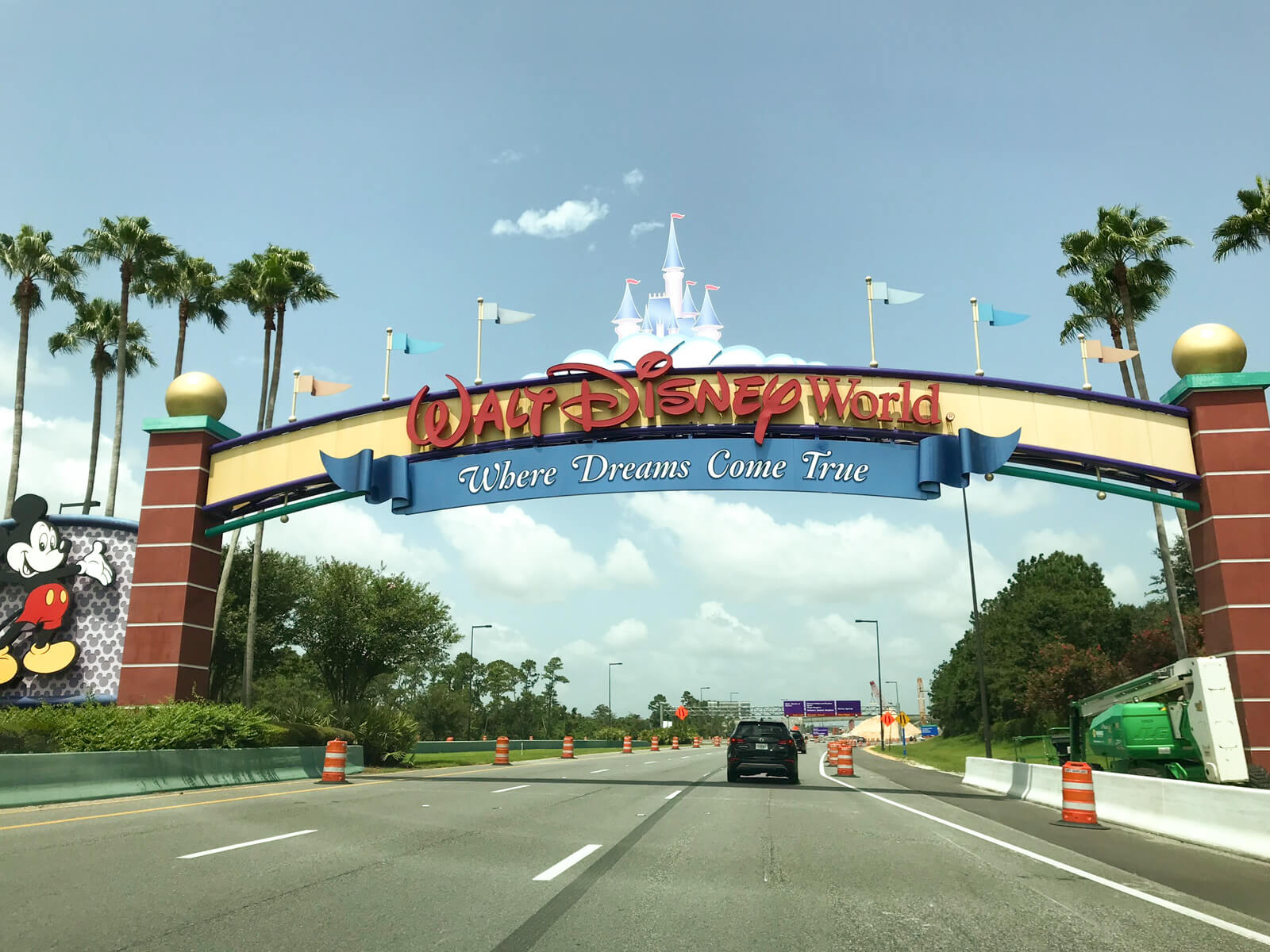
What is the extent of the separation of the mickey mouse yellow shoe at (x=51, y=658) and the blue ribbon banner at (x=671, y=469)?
8765 mm

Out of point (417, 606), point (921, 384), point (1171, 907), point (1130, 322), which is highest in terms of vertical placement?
point (1130, 322)

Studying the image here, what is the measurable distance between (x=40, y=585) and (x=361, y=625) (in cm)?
2079

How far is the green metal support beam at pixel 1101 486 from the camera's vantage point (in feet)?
73.2

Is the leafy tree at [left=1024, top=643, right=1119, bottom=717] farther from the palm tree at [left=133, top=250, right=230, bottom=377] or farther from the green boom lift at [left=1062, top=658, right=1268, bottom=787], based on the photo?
the palm tree at [left=133, top=250, right=230, bottom=377]

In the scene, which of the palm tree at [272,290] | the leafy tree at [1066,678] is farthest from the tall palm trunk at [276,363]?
the leafy tree at [1066,678]

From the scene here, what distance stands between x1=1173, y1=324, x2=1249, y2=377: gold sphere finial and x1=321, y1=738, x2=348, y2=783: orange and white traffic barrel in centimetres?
2219

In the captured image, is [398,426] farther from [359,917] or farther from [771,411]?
[359,917]

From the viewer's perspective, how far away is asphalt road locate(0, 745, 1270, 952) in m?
6.66

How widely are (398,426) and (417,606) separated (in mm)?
22985

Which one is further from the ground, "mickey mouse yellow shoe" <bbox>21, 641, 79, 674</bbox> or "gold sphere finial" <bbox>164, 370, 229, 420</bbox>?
"gold sphere finial" <bbox>164, 370, 229, 420</bbox>

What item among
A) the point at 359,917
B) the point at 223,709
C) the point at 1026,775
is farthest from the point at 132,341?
the point at 359,917

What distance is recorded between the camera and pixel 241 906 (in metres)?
7.35

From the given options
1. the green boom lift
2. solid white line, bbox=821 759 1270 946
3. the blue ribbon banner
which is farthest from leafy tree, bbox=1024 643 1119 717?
solid white line, bbox=821 759 1270 946

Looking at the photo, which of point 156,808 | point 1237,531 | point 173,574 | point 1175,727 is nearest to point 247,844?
point 156,808
